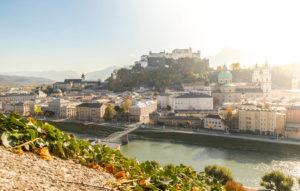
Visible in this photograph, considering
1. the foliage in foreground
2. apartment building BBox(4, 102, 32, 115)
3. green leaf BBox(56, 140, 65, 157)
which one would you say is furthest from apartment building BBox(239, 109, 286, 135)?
apartment building BBox(4, 102, 32, 115)

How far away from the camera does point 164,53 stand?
53.6m

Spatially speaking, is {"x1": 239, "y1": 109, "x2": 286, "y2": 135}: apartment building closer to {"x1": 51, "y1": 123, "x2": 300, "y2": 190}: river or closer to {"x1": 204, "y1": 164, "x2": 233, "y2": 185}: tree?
{"x1": 51, "y1": 123, "x2": 300, "y2": 190}: river

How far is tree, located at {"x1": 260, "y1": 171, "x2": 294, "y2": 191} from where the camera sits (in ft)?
30.7

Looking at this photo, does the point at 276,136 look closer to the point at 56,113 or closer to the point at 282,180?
the point at 282,180

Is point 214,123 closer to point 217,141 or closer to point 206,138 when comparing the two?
point 206,138

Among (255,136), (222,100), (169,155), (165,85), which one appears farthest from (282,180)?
(165,85)

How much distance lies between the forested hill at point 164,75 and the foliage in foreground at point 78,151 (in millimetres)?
38916

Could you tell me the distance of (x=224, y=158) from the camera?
47.8 feet

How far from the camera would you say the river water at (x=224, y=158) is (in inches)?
482

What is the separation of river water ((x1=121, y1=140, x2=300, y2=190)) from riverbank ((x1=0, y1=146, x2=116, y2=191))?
37.6ft

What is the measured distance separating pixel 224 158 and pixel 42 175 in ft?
49.3

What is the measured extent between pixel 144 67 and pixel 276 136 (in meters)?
38.0

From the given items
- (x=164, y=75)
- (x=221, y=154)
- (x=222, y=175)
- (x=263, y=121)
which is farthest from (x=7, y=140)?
(x=164, y=75)

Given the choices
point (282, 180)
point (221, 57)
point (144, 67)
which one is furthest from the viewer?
point (221, 57)
